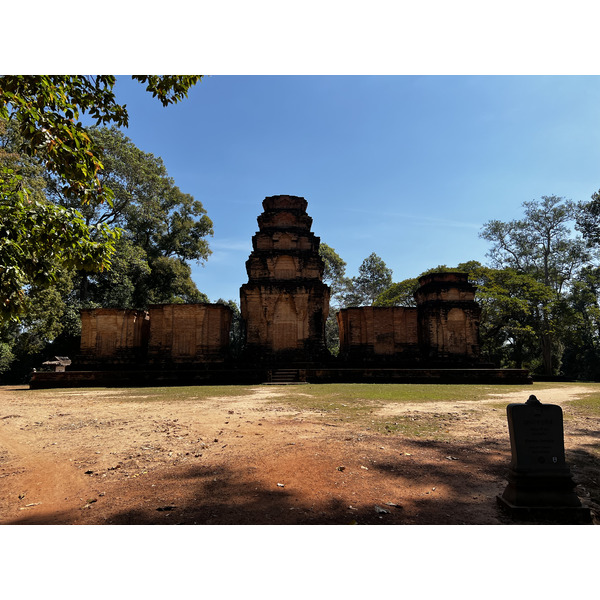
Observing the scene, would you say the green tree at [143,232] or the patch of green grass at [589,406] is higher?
the green tree at [143,232]

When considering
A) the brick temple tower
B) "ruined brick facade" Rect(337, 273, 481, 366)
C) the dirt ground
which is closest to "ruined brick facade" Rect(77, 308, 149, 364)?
"ruined brick facade" Rect(337, 273, 481, 366)

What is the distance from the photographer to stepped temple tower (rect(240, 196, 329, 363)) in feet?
75.5

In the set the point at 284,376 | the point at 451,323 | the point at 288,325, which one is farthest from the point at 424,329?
the point at 284,376

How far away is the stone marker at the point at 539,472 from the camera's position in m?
3.28

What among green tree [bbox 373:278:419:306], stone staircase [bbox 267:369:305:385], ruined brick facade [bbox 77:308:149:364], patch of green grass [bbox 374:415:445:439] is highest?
Answer: green tree [bbox 373:278:419:306]

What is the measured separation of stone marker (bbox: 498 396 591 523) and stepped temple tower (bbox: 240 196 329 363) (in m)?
18.7

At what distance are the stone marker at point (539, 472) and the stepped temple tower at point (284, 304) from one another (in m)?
18.7

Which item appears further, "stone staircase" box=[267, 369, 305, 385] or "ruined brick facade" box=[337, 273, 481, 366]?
"ruined brick facade" box=[337, 273, 481, 366]

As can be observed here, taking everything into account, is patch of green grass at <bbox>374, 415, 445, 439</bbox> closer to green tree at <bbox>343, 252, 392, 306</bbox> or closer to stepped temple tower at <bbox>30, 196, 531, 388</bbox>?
stepped temple tower at <bbox>30, 196, 531, 388</bbox>

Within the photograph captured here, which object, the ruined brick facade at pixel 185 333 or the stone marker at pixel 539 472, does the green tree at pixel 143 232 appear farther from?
the stone marker at pixel 539 472

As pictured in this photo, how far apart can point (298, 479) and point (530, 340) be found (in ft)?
108

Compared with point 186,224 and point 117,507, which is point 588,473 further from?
point 186,224

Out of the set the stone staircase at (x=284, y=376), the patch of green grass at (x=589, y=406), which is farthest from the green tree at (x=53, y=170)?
the stone staircase at (x=284, y=376)

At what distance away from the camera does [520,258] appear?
110 feet
